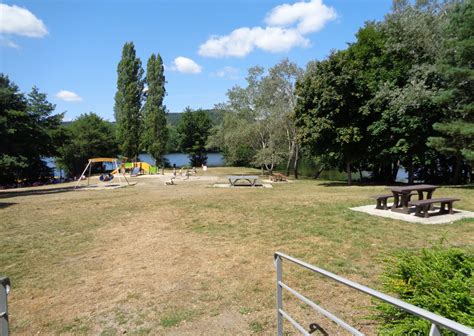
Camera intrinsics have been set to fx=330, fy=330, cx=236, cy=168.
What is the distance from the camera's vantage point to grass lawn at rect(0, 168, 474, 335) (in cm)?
347

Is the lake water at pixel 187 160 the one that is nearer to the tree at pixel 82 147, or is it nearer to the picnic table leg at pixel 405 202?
the tree at pixel 82 147

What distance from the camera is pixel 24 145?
2308cm

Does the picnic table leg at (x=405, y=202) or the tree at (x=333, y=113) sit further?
the tree at (x=333, y=113)

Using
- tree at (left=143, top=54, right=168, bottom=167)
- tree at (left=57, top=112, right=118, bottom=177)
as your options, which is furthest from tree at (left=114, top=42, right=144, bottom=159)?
tree at (left=57, top=112, right=118, bottom=177)

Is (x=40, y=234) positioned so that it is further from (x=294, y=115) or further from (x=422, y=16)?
(x=422, y=16)

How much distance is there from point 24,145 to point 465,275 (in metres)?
26.4

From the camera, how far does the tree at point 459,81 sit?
12.8 metres

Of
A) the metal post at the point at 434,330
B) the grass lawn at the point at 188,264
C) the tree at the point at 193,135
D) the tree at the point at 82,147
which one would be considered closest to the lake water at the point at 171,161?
the tree at the point at 82,147

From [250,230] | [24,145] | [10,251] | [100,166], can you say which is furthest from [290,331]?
[100,166]

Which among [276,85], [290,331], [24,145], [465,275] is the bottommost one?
[290,331]

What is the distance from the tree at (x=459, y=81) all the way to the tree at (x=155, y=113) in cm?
2911

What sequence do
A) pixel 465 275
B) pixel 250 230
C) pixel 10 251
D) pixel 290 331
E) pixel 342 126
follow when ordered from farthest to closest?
1. pixel 342 126
2. pixel 250 230
3. pixel 10 251
4. pixel 290 331
5. pixel 465 275

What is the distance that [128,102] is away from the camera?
37.3m

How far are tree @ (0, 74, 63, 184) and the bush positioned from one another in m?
24.1
